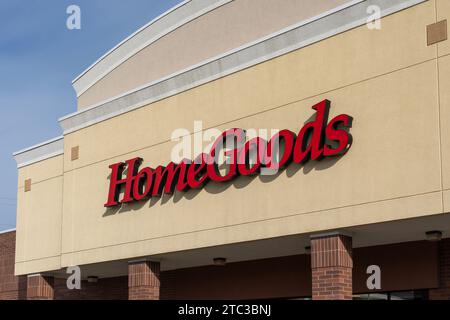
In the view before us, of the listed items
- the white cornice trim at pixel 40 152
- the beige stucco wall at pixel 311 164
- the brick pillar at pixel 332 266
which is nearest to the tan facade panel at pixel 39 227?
the white cornice trim at pixel 40 152

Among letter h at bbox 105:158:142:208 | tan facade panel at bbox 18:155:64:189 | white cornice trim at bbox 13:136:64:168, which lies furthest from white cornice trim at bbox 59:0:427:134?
letter h at bbox 105:158:142:208

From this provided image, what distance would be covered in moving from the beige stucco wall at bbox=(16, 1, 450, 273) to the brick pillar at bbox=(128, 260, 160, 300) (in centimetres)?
57

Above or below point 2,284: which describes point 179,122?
above

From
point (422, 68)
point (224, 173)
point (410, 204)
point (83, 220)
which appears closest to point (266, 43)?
point (224, 173)

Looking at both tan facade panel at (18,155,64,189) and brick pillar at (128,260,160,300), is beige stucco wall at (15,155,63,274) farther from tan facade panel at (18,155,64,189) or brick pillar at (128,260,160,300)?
brick pillar at (128,260,160,300)

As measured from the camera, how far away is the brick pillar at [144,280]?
22281 millimetres

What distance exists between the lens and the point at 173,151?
21.3 meters

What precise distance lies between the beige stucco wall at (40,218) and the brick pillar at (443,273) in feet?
42.5

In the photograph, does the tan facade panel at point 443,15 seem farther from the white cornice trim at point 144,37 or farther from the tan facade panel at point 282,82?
the white cornice trim at point 144,37

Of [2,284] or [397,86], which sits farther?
[2,284]

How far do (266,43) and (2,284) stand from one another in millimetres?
17887

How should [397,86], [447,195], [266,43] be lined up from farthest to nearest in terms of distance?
[266,43] < [397,86] < [447,195]

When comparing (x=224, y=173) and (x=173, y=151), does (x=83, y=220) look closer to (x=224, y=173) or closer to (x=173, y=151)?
(x=173, y=151)

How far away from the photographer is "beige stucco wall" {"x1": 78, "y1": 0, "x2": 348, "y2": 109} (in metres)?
21.3
